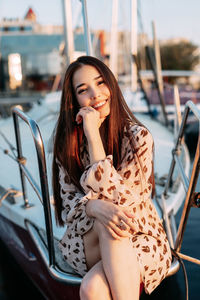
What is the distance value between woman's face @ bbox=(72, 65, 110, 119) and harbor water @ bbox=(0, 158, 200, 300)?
1.49 meters

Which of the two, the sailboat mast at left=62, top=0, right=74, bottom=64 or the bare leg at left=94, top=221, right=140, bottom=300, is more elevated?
the sailboat mast at left=62, top=0, right=74, bottom=64

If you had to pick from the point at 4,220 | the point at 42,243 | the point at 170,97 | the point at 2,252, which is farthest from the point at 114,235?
the point at 170,97

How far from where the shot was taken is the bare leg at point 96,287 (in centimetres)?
146

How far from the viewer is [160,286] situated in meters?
3.01

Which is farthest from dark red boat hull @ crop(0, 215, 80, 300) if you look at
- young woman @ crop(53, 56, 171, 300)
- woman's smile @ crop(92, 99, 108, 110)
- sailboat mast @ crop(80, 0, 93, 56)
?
sailboat mast @ crop(80, 0, 93, 56)

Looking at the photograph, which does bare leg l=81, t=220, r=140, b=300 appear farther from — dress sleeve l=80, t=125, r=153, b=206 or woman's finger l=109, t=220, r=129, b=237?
dress sleeve l=80, t=125, r=153, b=206

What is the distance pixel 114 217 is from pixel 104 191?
145 millimetres

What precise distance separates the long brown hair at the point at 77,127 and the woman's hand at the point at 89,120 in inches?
3.7

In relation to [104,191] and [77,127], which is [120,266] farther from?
[77,127]

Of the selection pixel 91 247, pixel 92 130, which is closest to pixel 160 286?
pixel 91 247

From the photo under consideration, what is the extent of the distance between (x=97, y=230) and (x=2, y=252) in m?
2.70

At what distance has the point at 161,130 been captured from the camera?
5.55m

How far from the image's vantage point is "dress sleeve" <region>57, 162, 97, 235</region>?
1641 millimetres

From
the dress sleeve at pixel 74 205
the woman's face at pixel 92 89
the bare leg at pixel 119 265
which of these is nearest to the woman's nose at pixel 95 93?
the woman's face at pixel 92 89
